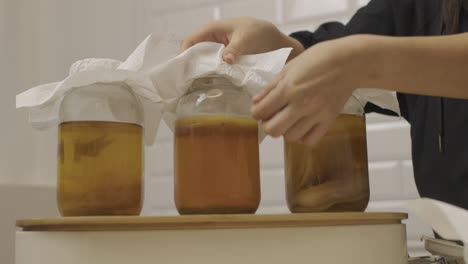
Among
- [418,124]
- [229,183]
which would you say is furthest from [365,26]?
[229,183]

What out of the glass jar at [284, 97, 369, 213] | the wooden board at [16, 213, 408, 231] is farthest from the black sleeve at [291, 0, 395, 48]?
the wooden board at [16, 213, 408, 231]

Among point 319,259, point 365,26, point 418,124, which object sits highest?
point 365,26

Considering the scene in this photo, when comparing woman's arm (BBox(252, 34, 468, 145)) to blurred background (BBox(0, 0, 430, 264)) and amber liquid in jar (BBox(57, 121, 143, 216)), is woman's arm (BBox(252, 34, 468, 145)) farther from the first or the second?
blurred background (BBox(0, 0, 430, 264))

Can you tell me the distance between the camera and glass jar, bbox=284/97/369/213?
0.54m

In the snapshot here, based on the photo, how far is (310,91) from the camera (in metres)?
0.47

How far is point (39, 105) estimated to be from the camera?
0.54 m

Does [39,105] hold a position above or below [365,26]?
below

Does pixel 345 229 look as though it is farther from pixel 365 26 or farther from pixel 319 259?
pixel 365 26

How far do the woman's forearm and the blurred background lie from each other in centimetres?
50

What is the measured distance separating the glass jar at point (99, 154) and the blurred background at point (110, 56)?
568mm

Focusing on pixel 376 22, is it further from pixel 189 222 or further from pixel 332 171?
pixel 189 222

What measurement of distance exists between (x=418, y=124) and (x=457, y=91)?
0.28 meters

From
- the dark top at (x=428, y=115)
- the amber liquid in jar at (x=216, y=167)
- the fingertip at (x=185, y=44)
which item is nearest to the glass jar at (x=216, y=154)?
the amber liquid in jar at (x=216, y=167)

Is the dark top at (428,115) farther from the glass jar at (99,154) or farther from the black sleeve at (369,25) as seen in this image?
the glass jar at (99,154)
